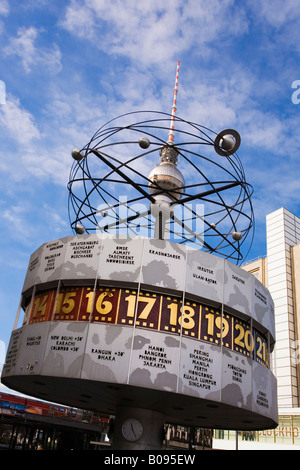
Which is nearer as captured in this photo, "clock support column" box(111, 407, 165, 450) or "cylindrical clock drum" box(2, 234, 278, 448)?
"cylindrical clock drum" box(2, 234, 278, 448)

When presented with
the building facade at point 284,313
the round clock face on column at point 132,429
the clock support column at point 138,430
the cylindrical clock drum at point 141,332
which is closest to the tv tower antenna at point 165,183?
the cylindrical clock drum at point 141,332

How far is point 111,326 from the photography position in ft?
45.5

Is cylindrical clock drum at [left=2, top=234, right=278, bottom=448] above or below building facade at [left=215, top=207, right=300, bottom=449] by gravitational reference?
below

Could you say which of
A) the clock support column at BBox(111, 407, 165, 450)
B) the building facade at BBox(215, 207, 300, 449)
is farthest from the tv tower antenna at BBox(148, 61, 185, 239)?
the building facade at BBox(215, 207, 300, 449)

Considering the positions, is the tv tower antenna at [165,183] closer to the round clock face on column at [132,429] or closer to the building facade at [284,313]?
the round clock face on column at [132,429]

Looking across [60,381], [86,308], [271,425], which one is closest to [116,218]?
[86,308]

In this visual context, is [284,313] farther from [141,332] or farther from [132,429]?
[141,332]

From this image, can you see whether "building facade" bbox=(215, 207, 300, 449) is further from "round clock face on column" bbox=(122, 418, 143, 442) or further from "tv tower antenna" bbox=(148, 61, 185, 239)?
"tv tower antenna" bbox=(148, 61, 185, 239)

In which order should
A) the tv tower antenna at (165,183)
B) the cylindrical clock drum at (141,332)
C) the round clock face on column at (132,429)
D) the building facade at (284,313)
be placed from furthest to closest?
the building facade at (284,313) < the tv tower antenna at (165,183) < the round clock face on column at (132,429) < the cylindrical clock drum at (141,332)

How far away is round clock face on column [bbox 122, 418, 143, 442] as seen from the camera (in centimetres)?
1560

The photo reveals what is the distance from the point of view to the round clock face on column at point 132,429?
51.2ft

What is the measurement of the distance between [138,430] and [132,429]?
0.25m
